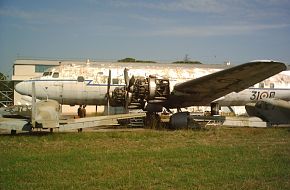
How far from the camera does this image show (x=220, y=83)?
A: 14.7 m

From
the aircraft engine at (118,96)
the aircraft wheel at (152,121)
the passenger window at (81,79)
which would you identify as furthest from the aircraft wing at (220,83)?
the passenger window at (81,79)

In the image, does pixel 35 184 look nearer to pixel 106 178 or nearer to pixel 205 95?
pixel 106 178

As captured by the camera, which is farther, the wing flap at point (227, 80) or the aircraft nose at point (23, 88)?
the aircraft nose at point (23, 88)

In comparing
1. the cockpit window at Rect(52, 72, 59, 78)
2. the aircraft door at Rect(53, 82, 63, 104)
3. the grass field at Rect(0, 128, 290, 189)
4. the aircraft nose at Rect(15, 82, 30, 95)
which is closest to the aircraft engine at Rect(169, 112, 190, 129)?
the grass field at Rect(0, 128, 290, 189)

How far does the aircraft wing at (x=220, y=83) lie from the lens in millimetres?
13297

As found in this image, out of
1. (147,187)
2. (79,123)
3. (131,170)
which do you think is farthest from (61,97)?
(147,187)

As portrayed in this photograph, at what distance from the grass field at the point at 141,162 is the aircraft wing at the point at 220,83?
302 centimetres

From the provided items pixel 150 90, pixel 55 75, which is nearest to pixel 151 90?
pixel 150 90

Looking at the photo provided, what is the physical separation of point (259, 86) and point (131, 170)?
14.1 metres

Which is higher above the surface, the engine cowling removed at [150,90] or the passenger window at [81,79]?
the passenger window at [81,79]

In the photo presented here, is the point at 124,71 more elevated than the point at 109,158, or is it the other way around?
the point at 124,71

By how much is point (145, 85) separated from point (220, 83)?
10.0 feet

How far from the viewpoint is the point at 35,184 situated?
219 inches

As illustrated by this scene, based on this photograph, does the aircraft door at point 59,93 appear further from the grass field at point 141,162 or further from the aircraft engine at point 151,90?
the grass field at point 141,162
